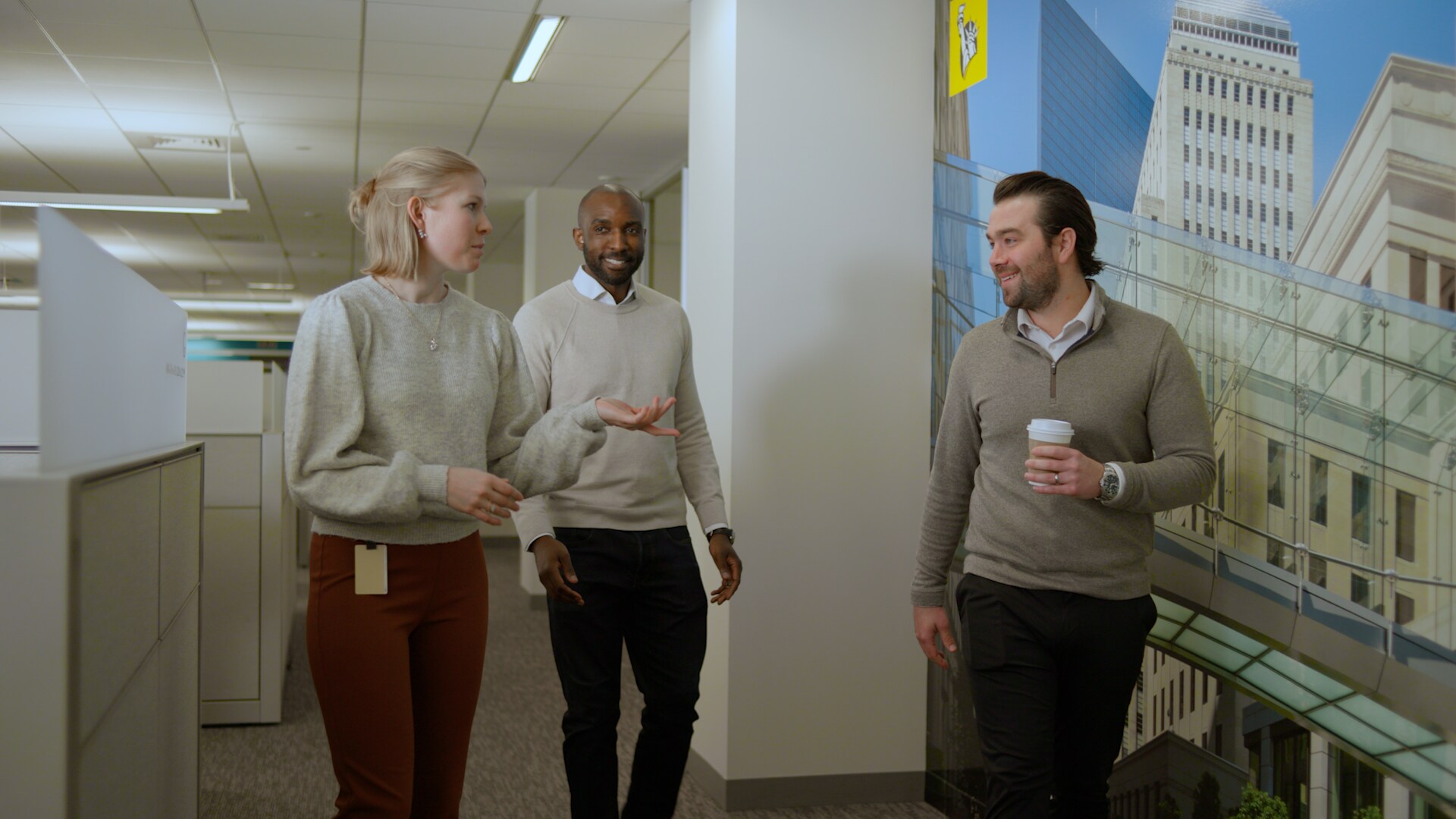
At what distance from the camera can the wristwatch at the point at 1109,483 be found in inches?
75.7

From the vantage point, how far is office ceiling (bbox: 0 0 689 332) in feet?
14.6

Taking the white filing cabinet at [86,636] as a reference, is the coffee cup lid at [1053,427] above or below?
above

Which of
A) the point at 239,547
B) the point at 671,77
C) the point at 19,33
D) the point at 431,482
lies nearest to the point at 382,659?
the point at 431,482

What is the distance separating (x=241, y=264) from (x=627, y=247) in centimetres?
1062

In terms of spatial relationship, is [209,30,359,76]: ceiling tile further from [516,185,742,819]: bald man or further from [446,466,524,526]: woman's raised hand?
[446,466,524,526]: woman's raised hand

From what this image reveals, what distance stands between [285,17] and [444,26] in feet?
1.95

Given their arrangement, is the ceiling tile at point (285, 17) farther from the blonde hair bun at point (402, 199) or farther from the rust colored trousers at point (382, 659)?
the rust colored trousers at point (382, 659)

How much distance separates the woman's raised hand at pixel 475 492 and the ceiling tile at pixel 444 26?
10.1 ft

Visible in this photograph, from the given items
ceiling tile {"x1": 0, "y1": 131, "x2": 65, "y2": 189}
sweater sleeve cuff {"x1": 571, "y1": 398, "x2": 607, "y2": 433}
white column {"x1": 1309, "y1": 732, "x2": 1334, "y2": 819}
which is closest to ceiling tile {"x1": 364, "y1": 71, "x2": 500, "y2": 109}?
ceiling tile {"x1": 0, "y1": 131, "x2": 65, "y2": 189}

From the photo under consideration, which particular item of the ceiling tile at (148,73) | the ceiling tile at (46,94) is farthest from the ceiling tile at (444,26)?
the ceiling tile at (46,94)

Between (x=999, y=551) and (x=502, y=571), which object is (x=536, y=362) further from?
(x=502, y=571)

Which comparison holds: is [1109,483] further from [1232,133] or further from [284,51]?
[284,51]

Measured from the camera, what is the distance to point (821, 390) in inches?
133

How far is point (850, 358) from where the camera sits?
11.1ft
